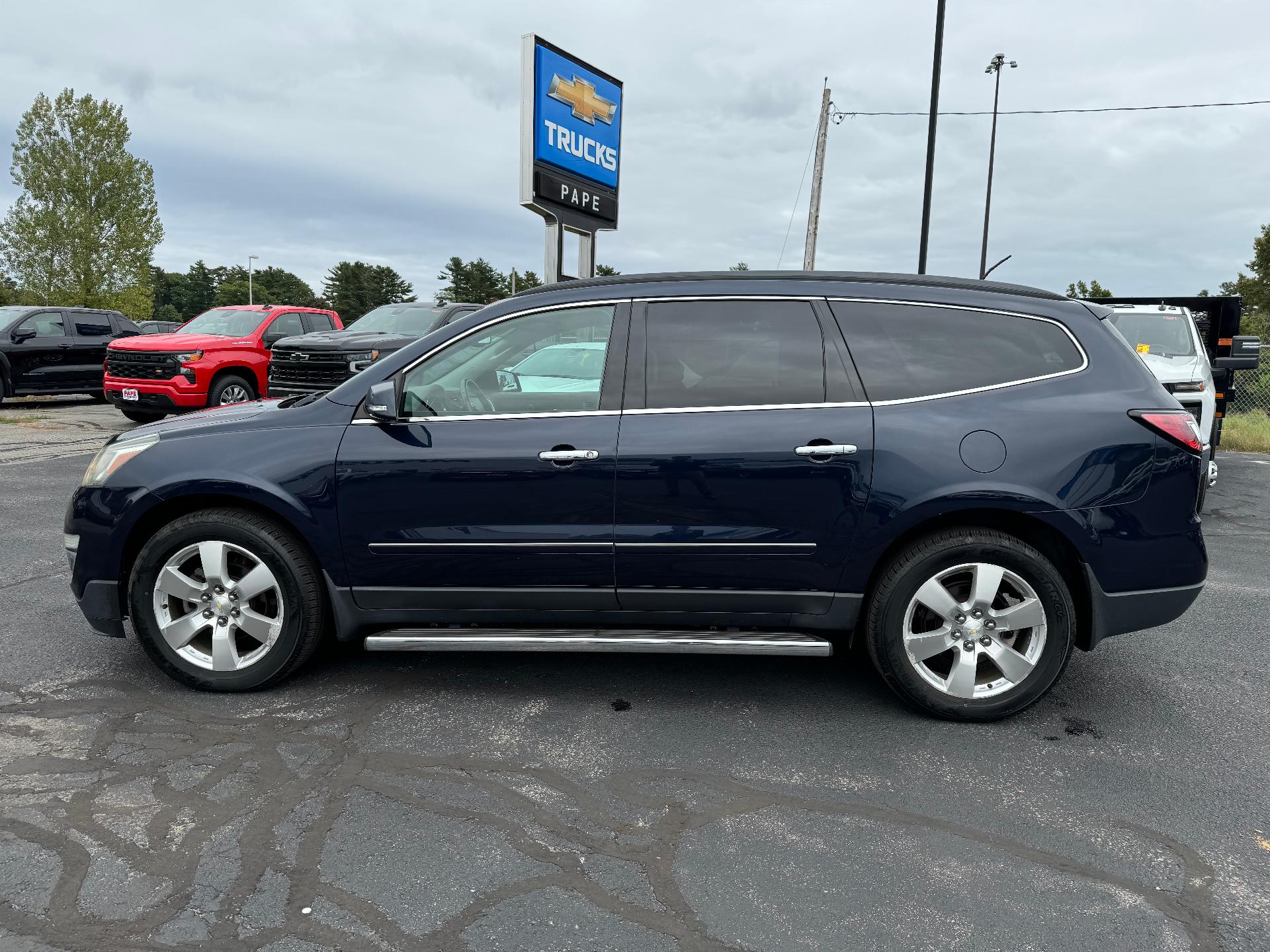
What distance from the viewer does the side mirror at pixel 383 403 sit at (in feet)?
12.1

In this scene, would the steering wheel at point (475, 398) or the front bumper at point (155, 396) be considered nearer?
the steering wheel at point (475, 398)

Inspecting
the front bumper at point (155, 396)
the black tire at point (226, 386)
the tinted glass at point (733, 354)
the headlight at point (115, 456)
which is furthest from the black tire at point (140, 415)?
the tinted glass at point (733, 354)

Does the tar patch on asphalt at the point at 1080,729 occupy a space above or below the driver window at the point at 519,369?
below

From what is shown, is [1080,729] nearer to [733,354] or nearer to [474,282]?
[733,354]

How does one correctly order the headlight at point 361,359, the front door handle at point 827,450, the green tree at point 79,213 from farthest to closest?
the green tree at point 79,213 → the headlight at point 361,359 → the front door handle at point 827,450

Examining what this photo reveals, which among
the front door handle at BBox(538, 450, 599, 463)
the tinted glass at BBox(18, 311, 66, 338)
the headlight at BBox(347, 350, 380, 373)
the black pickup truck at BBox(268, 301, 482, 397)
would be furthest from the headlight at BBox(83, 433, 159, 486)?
the tinted glass at BBox(18, 311, 66, 338)

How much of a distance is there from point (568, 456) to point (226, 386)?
11710mm

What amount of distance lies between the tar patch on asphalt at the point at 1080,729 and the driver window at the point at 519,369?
232cm

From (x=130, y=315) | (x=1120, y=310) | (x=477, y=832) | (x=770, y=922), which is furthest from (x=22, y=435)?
(x=130, y=315)

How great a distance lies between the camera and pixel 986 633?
11.9 feet

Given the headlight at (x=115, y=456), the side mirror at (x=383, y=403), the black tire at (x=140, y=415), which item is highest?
the side mirror at (x=383, y=403)

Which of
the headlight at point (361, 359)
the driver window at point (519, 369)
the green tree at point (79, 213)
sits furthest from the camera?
the green tree at point (79, 213)

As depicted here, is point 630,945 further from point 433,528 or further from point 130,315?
point 130,315

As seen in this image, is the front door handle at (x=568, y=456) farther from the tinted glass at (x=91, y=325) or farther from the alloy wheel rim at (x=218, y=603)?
the tinted glass at (x=91, y=325)
